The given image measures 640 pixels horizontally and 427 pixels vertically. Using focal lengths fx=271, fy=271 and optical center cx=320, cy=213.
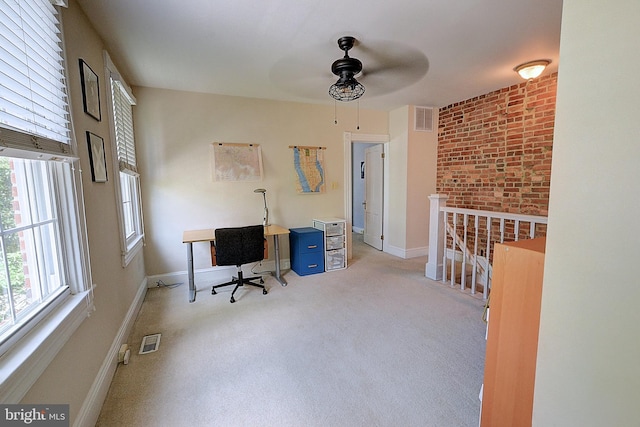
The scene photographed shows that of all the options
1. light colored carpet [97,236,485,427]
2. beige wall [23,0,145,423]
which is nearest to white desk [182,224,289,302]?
light colored carpet [97,236,485,427]

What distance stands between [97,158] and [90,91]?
0.46m

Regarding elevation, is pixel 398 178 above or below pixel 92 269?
above

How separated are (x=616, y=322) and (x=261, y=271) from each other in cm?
378

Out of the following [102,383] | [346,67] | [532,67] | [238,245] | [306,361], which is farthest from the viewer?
[238,245]

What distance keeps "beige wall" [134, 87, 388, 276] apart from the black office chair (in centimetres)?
86

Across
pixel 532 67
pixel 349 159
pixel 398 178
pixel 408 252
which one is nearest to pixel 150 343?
pixel 349 159

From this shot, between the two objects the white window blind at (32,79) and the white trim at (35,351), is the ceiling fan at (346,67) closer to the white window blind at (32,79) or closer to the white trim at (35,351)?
the white window blind at (32,79)

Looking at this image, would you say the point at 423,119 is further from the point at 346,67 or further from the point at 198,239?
the point at 198,239

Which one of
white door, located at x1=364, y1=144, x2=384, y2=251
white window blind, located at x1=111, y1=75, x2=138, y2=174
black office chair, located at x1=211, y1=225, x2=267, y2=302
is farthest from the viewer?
white door, located at x1=364, y1=144, x2=384, y2=251

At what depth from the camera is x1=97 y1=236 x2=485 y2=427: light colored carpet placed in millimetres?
1562

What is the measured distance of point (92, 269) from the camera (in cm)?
172

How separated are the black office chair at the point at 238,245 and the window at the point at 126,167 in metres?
0.84

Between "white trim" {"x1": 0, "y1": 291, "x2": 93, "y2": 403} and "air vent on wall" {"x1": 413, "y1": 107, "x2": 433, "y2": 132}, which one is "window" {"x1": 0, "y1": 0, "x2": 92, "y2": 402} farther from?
"air vent on wall" {"x1": 413, "y1": 107, "x2": 433, "y2": 132}

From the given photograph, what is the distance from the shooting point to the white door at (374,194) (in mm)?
5196
